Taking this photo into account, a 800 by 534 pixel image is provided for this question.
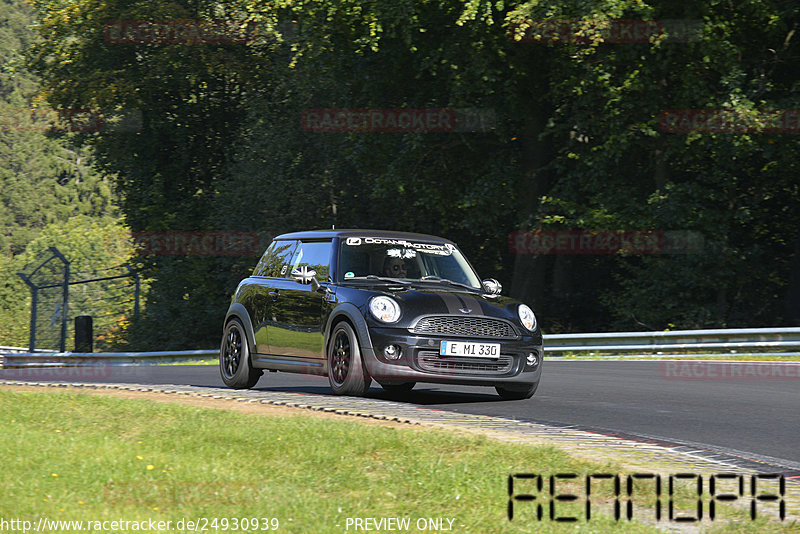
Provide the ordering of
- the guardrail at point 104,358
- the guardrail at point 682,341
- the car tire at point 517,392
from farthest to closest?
1. the guardrail at point 104,358
2. the guardrail at point 682,341
3. the car tire at point 517,392

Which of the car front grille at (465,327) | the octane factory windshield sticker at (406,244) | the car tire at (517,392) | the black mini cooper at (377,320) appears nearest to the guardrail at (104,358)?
the black mini cooper at (377,320)

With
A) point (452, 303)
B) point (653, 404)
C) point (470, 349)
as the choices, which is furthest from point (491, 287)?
point (653, 404)

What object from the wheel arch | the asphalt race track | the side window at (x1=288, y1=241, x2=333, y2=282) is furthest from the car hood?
the side window at (x1=288, y1=241, x2=333, y2=282)

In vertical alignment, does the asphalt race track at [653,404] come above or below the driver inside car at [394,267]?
below

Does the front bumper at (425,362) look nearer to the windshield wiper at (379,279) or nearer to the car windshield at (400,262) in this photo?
the windshield wiper at (379,279)

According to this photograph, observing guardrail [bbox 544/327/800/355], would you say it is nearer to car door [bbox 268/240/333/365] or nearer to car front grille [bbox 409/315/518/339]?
car door [bbox 268/240/333/365]

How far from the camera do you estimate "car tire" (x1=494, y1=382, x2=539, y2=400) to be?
42.0 feet

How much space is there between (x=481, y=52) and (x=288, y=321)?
14978mm

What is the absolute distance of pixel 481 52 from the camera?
26.6 m

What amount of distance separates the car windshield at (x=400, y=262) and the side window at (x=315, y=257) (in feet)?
0.58

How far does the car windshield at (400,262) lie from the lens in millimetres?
12805

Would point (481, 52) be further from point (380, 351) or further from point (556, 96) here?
point (380, 351)

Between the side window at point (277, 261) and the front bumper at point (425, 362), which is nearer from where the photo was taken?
the front bumper at point (425, 362)

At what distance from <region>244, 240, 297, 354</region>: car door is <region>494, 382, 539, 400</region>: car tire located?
259 centimetres
